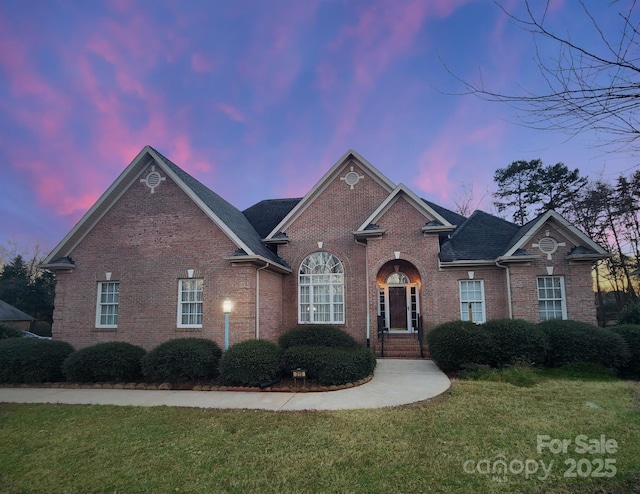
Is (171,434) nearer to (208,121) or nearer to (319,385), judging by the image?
(319,385)

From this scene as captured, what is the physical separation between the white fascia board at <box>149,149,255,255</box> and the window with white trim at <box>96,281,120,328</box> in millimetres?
4516

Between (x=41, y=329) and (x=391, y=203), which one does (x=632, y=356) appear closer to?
(x=391, y=203)

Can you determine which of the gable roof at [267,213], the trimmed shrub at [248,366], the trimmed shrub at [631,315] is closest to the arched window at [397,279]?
the gable roof at [267,213]

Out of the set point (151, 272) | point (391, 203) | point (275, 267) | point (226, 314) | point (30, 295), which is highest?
point (391, 203)

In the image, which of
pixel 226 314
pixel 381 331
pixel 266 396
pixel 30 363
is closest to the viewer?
pixel 266 396

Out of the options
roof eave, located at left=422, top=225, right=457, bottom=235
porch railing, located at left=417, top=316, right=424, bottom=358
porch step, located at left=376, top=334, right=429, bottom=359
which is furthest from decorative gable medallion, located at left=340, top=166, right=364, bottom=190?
porch step, located at left=376, top=334, right=429, bottom=359

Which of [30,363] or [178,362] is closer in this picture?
[178,362]

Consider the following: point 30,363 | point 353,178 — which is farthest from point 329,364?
point 353,178

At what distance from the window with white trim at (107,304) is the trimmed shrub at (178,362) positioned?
4.22 metres

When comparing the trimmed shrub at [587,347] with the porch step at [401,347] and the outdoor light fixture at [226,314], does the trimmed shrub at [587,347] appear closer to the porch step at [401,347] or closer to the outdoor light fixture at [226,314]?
the porch step at [401,347]

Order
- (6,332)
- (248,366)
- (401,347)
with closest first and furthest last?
(248,366) → (401,347) → (6,332)

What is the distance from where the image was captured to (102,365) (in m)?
10.2

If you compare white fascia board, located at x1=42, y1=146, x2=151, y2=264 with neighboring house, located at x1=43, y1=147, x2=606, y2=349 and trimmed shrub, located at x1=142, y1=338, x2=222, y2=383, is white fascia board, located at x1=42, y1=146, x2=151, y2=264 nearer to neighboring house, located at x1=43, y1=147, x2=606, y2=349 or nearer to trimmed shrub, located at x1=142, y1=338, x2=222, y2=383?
neighboring house, located at x1=43, y1=147, x2=606, y2=349

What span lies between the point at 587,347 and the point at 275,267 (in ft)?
35.0
